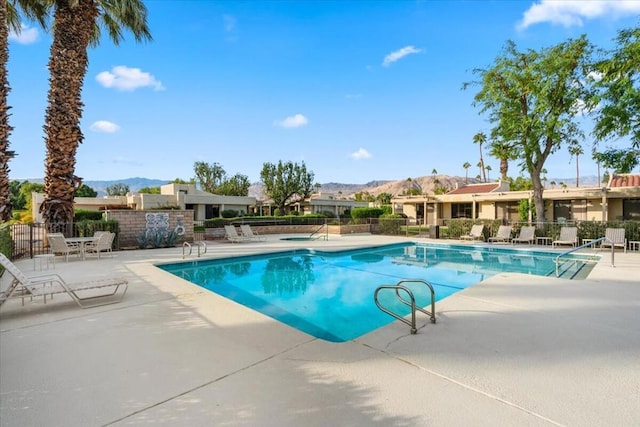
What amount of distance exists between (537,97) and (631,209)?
13.0m

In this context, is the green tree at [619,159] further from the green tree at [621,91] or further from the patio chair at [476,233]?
the patio chair at [476,233]

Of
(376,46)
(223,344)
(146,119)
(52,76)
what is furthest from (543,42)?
(146,119)

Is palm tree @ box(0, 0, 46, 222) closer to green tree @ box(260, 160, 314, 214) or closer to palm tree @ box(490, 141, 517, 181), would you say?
palm tree @ box(490, 141, 517, 181)

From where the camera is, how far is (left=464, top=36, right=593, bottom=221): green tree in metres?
15.7

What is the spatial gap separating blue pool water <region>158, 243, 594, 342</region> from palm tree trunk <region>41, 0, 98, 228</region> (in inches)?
234

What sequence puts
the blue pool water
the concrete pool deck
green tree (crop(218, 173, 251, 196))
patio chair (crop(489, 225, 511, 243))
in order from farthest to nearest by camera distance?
1. green tree (crop(218, 173, 251, 196))
2. patio chair (crop(489, 225, 511, 243))
3. the blue pool water
4. the concrete pool deck

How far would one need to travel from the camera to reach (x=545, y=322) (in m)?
4.57

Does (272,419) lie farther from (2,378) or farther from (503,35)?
(503,35)

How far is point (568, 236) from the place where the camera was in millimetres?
14531

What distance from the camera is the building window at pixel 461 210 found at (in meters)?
31.9

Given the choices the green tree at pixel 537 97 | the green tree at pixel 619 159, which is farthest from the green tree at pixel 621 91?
the green tree at pixel 537 97

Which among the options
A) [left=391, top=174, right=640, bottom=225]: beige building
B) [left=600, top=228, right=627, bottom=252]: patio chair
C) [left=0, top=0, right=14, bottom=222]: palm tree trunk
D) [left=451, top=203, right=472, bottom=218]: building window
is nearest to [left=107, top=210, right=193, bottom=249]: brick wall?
[left=0, top=0, right=14, bottom=222]: palm tree trunk

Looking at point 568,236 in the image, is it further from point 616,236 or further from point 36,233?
point 36,233

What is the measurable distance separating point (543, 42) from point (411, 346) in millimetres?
18968
